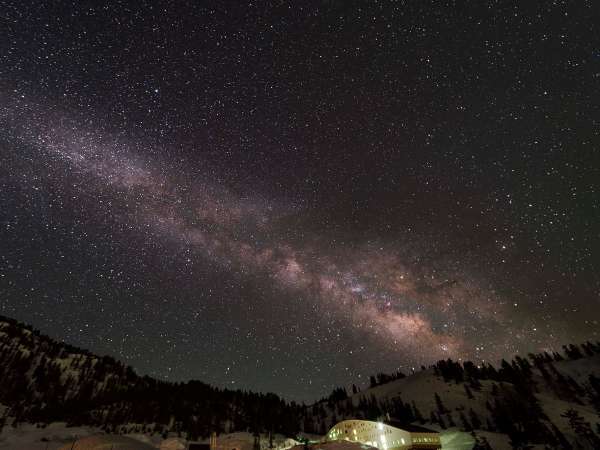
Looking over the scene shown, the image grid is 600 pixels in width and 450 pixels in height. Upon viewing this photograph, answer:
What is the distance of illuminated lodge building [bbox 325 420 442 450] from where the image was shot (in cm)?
8062

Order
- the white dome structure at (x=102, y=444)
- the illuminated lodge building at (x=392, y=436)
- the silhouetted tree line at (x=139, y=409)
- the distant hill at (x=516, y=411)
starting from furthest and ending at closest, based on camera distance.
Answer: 1. the silhouetted tree line at (x=139, y=409)
2. the distant hill at (x=516, y=411)
3. the illuminated lodge building at (x=392, y=436)
4. the white dome structure at (x=102, y=444)

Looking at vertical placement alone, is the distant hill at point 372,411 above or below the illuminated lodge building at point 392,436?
above

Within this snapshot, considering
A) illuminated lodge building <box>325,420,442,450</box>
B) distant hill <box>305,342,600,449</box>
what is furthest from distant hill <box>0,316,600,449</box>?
illuminated lodge building <box>325,420,442,450</box>

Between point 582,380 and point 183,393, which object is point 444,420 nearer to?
point 582,380

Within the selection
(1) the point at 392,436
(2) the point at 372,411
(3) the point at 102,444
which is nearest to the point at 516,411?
(2) the point at 372,411

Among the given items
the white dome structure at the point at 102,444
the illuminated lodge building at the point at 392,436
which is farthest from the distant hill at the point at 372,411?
the white dome structure at the point at 102,444

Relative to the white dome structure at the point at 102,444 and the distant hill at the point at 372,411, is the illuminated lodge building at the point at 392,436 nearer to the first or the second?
the distant hill at the point at 372,411

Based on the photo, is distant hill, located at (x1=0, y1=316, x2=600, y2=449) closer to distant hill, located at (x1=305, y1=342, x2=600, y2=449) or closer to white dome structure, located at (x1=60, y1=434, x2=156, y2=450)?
distant hill, located at (x1=305, y1=342, x2=600, y2=449)

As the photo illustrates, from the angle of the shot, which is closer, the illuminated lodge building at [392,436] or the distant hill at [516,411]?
the illuminated lodge building at [392,436]

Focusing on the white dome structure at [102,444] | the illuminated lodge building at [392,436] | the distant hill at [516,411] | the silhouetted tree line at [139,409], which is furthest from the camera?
the silhouetted tree line at [139,409]

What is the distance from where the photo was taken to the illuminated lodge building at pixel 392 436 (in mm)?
80625

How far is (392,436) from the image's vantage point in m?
82.0

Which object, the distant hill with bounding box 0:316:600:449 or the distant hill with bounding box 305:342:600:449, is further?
the distant hill with bounding box 0:316:600:449

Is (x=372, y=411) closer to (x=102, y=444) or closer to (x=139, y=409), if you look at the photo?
(x=139, y=409)
